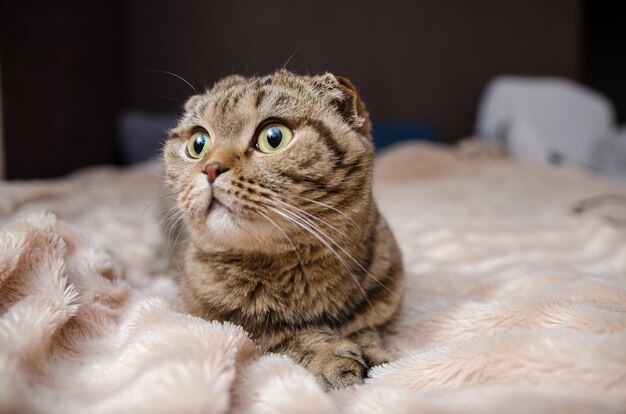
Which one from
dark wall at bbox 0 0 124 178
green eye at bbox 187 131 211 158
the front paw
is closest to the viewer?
the front paw

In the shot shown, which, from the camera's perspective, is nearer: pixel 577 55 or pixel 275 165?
pixel 275 165

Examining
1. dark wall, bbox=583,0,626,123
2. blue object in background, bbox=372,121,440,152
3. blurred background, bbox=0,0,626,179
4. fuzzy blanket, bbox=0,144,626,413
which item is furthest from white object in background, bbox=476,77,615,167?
fuzzy blanket, bbox=0,144,626,413

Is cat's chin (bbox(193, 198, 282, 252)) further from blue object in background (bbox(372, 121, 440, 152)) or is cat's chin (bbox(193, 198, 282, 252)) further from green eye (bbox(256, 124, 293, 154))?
blue object in background (bbox(372, 121, 440, 152))

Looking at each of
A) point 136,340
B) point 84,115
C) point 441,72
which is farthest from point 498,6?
point 136,340

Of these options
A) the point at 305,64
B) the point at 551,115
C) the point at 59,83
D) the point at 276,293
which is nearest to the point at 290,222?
the point at 276,293

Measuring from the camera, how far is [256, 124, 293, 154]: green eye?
704 mm

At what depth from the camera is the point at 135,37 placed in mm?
3475

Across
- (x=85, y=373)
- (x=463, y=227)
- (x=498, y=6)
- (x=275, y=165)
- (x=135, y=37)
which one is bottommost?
(x=463, y=227)

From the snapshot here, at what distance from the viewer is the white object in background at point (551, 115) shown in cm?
350

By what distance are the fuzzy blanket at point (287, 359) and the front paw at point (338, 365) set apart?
29 millimetres

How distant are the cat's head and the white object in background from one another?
301 centimetres

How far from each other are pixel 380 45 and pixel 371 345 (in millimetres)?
3621

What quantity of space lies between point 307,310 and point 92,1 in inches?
122

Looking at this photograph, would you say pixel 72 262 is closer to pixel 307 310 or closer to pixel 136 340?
pixel 136 340
